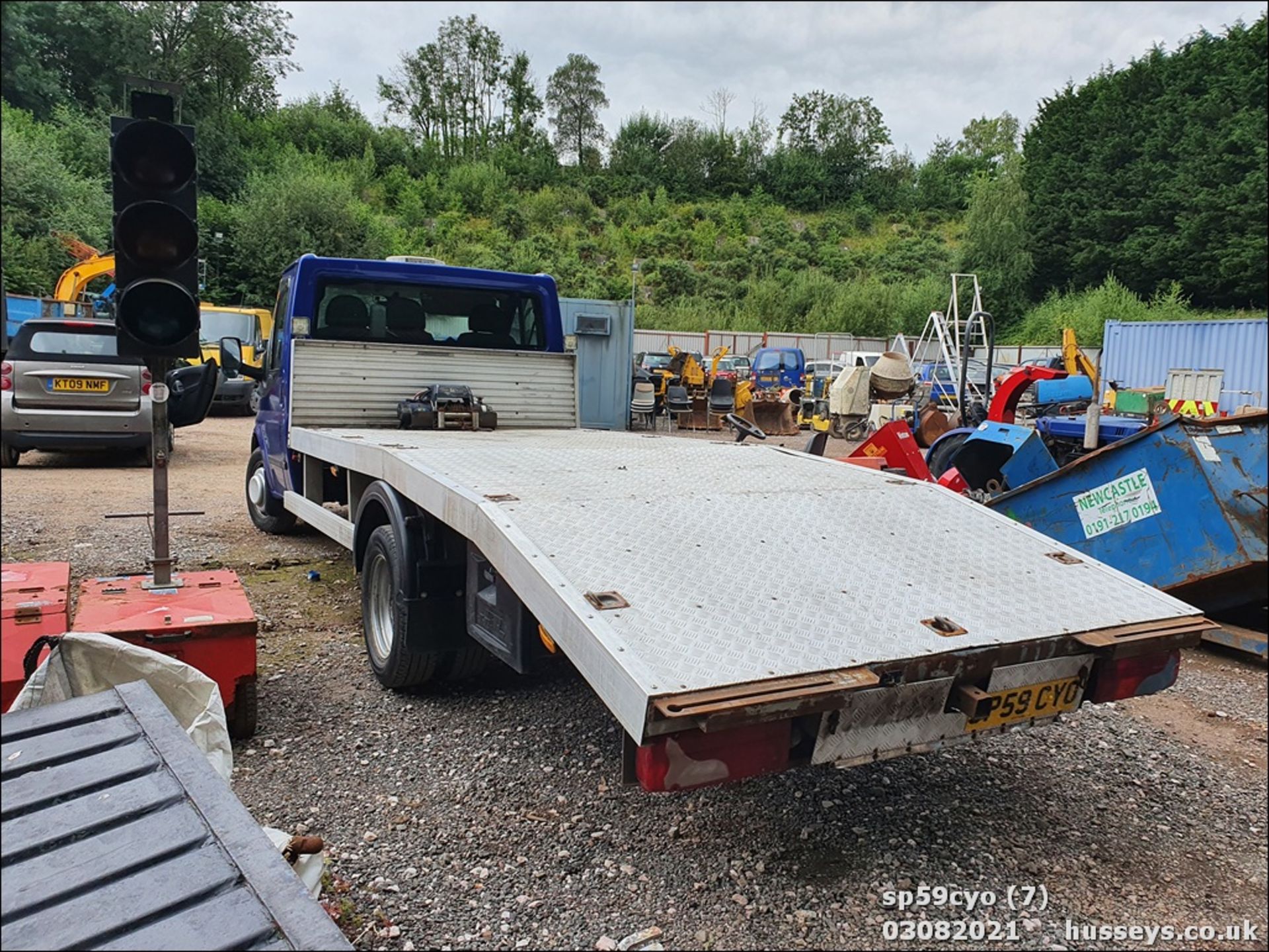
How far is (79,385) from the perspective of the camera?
333 inches

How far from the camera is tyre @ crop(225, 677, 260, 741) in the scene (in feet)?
11.0

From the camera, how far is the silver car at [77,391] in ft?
24.6

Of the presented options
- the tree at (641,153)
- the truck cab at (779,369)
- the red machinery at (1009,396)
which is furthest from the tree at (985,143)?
the red machinery at (1009,396)

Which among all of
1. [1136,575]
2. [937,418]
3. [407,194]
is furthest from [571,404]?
[407,194]

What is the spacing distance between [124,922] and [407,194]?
150 ft

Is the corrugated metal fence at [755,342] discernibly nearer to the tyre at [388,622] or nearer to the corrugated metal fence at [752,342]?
the corrugated metal fence at [752,342]

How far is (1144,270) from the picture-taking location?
2.62 m

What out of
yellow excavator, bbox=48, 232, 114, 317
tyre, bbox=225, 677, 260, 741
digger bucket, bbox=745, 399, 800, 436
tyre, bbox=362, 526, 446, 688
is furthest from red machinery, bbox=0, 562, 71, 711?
digger bucket, bbox=745, 399, 800, 436

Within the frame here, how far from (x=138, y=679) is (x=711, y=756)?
6.06 feet

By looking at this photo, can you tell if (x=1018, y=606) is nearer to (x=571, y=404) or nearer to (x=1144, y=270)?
(x=1144, y=270)

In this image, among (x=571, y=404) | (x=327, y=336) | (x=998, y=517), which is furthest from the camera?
(x=571, y=404)

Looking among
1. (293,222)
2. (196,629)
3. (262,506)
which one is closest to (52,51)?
(196,629)

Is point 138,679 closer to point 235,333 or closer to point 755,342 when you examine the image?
point 235,333

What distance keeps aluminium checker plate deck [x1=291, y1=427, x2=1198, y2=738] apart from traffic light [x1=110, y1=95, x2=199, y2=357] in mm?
1130
